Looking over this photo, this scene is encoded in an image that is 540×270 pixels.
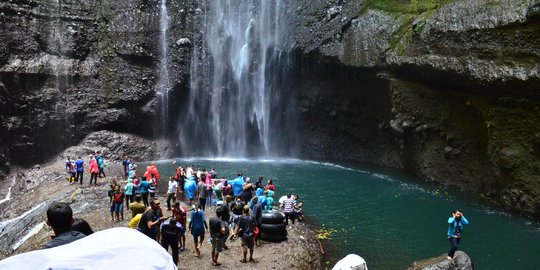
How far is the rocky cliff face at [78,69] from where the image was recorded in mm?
36500

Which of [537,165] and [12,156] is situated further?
[12,156]

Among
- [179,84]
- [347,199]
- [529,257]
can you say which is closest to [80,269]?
[529,257]

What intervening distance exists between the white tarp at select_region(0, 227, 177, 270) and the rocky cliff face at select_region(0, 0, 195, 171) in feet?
Result: 125

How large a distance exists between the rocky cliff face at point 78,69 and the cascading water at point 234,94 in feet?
7.16

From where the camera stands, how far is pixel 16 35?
3728cm

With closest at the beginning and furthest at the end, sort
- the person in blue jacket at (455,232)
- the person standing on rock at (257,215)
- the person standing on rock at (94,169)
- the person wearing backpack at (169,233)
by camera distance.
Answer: the person wearing backpack at (169,233)
the person in blue jacket at (455,232)
the person standing on rock at (257,215)
the person standing on rock at (94,169)

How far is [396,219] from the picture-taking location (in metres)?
22.3

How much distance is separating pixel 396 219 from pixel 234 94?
26.2 meters

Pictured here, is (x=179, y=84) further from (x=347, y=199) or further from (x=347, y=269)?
(x=347, y=269)

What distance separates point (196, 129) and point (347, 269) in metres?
39.7

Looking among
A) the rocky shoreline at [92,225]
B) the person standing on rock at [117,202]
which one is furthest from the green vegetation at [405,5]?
the person standing on rock at [117,202]

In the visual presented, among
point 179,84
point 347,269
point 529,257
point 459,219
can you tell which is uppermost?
point 179,84

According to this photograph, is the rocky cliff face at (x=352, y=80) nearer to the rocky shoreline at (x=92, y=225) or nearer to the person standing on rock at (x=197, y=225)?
the rocky shoreline at (x=92, y=225)

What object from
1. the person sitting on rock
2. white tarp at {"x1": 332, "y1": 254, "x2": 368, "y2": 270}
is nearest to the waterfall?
white tarp at {"x1": 332, "y1": 254, "x2": 368, "y2": 270}
